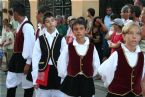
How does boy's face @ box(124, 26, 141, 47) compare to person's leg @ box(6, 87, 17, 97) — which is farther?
person's leg @ box(6, 87, 17, 97)

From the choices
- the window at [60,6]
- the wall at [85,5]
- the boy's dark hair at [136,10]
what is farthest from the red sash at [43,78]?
the window at [60,6]

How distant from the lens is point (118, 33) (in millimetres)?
9406

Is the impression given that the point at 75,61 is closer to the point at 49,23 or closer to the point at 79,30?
the point at 79,30

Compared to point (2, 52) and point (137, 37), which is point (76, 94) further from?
point (2, 52)

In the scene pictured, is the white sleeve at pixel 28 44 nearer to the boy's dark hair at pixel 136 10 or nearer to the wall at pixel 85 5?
the boy's dark hair at pixel 136 10

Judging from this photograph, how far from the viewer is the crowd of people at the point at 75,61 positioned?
5.66 m

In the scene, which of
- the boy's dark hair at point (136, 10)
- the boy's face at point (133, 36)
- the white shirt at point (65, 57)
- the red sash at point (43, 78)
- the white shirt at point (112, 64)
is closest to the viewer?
the boy's face at point (133, 36)

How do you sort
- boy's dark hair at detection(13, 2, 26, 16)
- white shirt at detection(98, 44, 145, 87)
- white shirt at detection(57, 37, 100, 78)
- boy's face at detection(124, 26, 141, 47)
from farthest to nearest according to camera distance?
boy's dark hair at detection(13, 2, 26, 16)
white shirt at detection(57, 37, 100, 78)
white shirt at detection(98, 44, 145, 87)
boy's face at detection(124, 26, 141, 47)

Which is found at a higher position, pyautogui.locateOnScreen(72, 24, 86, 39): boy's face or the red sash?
pyautogui.locateOnScreen(72, 24, 86, 39): boy's face

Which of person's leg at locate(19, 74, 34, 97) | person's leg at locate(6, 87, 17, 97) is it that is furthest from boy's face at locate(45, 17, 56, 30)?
person's leg at locate(6, 87, 17, 97)

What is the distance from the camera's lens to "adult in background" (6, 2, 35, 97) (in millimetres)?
8047

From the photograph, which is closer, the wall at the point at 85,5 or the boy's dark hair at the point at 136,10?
the boy's dark hair at the point at 136,10

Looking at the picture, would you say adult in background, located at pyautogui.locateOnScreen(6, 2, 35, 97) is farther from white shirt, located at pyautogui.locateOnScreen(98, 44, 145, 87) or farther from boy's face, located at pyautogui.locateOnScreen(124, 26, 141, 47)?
boy's face, located at pyautogui.locateOnScreen(124, 26, 141, 47)

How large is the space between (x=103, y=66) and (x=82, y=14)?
35.3 ft
